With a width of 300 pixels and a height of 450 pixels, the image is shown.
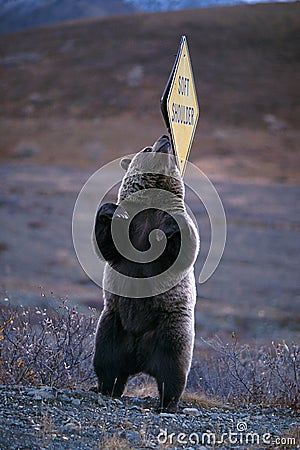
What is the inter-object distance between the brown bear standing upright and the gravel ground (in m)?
0.27

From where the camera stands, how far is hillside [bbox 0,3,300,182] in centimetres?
4153

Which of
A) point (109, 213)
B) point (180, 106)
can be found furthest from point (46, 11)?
point (109, 213)

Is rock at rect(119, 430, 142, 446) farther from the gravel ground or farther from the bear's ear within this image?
the bear's ear

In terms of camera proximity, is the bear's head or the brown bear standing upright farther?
the bear's head

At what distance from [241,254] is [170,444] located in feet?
61.9

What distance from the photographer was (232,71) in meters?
48.6

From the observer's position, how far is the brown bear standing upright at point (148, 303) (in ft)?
18.9

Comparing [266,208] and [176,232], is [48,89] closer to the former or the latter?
[266,208]

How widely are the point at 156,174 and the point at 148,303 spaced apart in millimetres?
1187

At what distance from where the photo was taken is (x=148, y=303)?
19.2ft

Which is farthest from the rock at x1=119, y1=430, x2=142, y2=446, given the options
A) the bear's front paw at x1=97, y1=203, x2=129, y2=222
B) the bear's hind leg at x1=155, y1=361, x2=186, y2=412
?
the bear's front paw at x1=97, y1=203, x2=129, y2=222

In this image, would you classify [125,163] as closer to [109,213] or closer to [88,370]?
[109,213]

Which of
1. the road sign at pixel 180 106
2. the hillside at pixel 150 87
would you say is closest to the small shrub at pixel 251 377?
the road sign at pixel 180 106

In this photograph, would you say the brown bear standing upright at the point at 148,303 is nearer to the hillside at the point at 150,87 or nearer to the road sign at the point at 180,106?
the road sign at the point at 180,106
